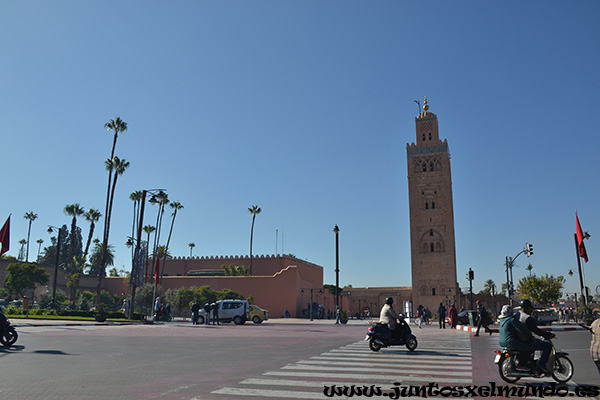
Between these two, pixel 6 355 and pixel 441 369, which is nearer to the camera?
pixel 441 369

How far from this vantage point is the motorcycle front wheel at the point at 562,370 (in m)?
7.48

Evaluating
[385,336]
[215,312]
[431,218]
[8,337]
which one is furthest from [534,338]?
[431,218]

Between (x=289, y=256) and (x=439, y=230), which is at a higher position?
(x=439, y=230)

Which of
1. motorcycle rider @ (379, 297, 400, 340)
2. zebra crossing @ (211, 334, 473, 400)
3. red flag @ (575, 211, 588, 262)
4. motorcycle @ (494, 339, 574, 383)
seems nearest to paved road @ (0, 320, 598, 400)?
zebra crossing @ (211, 334, 473, 400)

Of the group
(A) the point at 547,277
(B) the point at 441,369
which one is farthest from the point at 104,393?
(A) the point at 547,277

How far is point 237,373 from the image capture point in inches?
333

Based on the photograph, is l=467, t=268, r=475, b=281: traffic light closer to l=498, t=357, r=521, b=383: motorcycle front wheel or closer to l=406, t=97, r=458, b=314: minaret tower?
l=498, t=357, r=521, b=383: motorcycle front wheel

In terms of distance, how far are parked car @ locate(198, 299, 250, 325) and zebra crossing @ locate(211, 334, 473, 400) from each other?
21.7 meters

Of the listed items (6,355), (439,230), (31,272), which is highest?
(439,230)

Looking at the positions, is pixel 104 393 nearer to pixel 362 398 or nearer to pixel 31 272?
pixel 362 398

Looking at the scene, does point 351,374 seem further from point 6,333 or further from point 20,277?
point 20,277

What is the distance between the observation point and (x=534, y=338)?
25.2 ft

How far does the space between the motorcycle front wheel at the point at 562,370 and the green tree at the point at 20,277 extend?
61.4 meters

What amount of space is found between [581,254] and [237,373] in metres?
29.6
